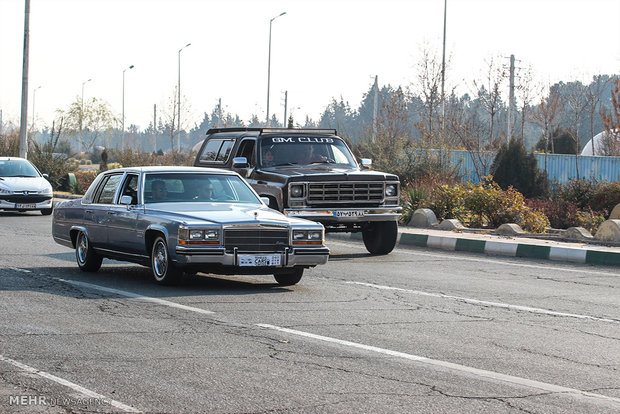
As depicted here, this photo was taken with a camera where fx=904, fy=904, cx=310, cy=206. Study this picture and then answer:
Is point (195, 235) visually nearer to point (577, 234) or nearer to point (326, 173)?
point (326, 173)

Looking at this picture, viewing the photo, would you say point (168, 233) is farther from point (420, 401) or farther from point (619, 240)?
point (619, 240)

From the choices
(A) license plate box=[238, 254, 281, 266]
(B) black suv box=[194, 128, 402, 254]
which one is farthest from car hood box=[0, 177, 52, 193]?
(A) license plate box=[238, 254, 281, 266]

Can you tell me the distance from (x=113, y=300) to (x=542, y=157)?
29150 millimetres

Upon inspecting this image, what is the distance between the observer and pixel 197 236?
33.3ft

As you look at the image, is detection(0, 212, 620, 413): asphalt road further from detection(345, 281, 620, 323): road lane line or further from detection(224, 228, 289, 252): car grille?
detection(224, 228, 289, 252): car grille

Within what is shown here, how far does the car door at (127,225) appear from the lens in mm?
11062

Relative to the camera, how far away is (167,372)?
6219mm

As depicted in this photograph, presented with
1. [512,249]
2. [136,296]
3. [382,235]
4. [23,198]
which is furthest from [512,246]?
[23,198]

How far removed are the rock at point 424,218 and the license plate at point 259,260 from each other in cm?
1092

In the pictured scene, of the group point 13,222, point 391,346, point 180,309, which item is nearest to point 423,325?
point 391,346

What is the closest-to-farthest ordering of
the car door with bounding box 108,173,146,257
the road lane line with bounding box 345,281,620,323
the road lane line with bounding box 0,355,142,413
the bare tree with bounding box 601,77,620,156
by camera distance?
the road lane line with bounding box 0,355,142,413
the road lane line with bounding box 345,281,620,323
the car door with bounding box 108,173,146,257
the bare tree with bounding box 601,77,620,156

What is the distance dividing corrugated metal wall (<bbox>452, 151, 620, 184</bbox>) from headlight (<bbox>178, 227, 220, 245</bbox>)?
2289 centimetres

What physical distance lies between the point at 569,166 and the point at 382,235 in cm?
2148

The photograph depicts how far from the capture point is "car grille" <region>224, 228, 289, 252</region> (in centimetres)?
1025
